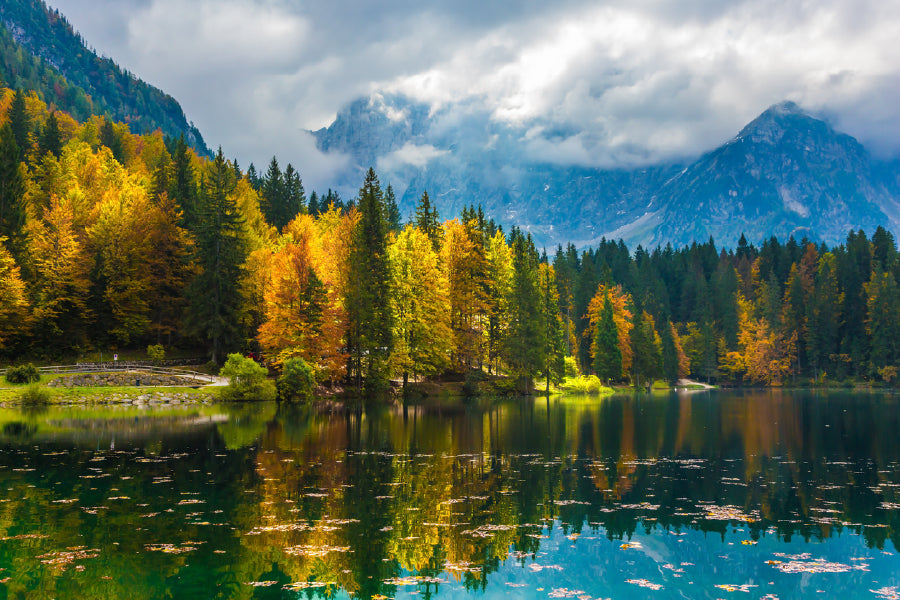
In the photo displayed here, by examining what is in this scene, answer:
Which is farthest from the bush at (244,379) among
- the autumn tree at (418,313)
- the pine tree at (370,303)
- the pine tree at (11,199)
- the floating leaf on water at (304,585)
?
the floating leaf on water at (304,585)

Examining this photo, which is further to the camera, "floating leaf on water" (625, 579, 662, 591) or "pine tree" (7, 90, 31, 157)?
"pine tree" (7, 90, 31, 157)

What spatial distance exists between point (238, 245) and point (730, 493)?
59.8 meters

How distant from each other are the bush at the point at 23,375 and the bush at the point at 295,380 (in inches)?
725

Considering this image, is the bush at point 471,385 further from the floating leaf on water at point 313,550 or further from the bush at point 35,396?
the floating leaf on water at point 313,550

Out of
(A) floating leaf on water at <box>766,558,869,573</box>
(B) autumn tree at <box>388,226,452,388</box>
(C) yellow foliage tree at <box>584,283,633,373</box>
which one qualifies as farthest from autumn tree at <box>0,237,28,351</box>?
(C) yellow foliage tree at <box>584,283,633,373</box>

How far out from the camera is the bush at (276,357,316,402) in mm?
53656

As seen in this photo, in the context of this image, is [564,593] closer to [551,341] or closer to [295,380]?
[295,380]

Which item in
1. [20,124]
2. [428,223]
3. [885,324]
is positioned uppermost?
[20,124]

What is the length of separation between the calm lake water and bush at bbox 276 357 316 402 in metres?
23.1

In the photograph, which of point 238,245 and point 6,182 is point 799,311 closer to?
point 238,245

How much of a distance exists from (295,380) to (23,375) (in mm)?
20788

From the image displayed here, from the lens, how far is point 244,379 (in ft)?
173

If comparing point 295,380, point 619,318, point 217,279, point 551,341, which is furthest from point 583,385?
point 217,279

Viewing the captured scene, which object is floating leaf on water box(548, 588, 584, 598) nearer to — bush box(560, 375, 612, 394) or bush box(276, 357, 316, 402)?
bush box(276, 357, 316, 402)
